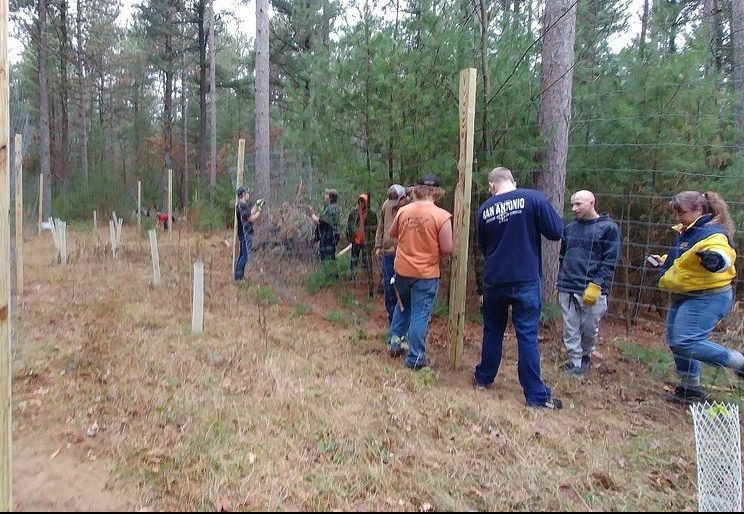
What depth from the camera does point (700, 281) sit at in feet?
13.1

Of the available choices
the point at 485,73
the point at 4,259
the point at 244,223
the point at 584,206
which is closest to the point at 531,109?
the point at 485,73

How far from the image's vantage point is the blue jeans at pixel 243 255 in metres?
8.65

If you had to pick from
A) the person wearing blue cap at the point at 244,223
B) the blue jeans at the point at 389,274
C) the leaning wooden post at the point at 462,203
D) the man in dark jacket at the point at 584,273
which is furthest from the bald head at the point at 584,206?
the person wearing blue cap at the point at 244,223

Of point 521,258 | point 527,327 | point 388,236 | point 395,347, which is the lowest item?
point 395,347

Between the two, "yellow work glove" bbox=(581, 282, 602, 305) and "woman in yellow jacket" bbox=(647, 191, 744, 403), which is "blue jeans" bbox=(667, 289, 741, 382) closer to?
"woman in yellow jacket" bbox=(647, 191, 744, 403)

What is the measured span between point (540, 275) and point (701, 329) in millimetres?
1164

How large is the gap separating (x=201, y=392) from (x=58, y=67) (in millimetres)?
27526

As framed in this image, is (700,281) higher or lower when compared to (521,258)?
lower

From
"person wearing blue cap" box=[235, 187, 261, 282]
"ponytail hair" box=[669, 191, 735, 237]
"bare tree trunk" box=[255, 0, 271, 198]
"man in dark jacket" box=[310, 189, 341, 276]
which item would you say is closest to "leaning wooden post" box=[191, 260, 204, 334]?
"man in dark jacket" box=[310, 189, 341, 276]

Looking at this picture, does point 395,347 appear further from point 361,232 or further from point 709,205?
point 709,205

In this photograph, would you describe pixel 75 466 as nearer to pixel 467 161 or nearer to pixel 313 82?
pixel 467 161

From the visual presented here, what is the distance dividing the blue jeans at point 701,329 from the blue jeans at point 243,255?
20.2 ft

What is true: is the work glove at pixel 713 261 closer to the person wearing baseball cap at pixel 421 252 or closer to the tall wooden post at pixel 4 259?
the person wearing baseball cap at pixel 421 252

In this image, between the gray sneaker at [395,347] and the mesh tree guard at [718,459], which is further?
the gray sneaker at [395,347]
